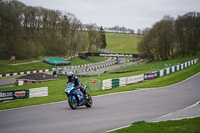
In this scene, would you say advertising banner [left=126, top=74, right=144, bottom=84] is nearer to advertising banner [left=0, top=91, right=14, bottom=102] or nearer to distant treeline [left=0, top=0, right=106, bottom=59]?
advertising banner [left=0, top=91, right=14, bottom=102]

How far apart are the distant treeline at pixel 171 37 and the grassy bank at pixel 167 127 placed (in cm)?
6201

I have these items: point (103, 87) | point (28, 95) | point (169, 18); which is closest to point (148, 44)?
point (169, 18)

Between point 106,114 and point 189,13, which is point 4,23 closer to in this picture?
point 189,13

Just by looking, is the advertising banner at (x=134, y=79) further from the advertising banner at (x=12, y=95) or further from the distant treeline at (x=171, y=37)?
the distant treeline at (x=171, y=37)

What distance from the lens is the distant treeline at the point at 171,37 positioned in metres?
70.2

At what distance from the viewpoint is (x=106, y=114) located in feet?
37.5

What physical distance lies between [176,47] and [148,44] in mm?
13298

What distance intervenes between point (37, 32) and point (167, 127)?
291 ft

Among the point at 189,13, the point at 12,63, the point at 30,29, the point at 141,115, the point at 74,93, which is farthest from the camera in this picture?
the point at 30,29

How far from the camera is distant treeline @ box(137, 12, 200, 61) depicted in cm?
7018

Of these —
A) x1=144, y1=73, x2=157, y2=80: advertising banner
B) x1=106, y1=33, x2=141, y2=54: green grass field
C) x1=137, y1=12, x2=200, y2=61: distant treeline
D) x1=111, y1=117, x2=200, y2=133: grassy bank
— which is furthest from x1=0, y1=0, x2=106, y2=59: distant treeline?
x1=111, y1=117, x2=200, y2=133: grassy bank

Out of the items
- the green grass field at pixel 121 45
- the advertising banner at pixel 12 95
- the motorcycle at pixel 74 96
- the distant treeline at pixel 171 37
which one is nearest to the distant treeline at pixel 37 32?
the distant treeline at pixel 171 37

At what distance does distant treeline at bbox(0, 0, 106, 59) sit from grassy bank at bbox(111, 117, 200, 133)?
207ft

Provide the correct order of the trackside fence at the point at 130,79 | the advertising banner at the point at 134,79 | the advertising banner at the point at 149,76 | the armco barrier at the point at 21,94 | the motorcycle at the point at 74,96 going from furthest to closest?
the advertising banner at the point at 149,76, the advertising banner at the point at 134,79, the trackside fence at the point at 130,79, the armco barrier at the point at 21,94, the motorcycle at the point at 74,96
